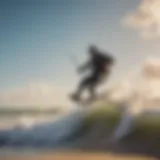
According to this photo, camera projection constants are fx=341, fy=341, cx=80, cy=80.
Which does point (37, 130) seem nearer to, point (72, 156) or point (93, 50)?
point (72, 156)

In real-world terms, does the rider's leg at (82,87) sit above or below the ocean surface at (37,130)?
above

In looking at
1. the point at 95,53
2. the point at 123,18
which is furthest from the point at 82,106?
the point at 123,18

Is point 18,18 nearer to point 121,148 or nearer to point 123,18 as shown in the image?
point 123,18

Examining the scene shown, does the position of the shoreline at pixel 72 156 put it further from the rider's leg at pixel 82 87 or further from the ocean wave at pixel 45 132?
the rider's leg at pixel 82 87

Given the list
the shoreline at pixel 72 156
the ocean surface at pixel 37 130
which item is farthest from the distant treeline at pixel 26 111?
the shoreline at pixel 72 156

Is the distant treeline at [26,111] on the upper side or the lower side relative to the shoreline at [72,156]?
upper

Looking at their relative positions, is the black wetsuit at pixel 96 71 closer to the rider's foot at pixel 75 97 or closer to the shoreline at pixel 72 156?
the rider's foot at pixel 75 97

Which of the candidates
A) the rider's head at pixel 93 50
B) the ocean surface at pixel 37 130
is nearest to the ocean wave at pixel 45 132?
the ocean surface at pixel 37 130

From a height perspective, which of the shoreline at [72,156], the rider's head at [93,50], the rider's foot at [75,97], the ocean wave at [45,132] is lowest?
the shoreline at [72,156]

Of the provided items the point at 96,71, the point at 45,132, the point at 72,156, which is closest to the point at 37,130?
the point at 45,132
